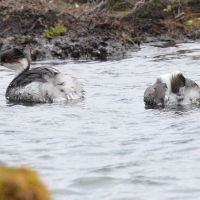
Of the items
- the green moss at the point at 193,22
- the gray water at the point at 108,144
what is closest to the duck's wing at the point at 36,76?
the gray water at the point at 108,144

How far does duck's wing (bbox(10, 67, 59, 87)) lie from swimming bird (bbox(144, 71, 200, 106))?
1.79m

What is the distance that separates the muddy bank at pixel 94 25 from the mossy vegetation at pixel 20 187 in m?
14.2

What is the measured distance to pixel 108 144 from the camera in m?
7.85

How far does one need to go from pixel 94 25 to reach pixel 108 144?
10.7 m

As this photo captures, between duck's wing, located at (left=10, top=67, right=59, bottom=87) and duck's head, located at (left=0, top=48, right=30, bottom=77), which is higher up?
duck's head, located at (left=0, top=48, right=30, bottom=77)

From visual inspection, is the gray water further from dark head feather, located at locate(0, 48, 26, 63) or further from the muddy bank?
the muddy bank

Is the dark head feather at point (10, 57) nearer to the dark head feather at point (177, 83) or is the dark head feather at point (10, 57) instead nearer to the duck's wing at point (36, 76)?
the duck's wing at point (36, 76)

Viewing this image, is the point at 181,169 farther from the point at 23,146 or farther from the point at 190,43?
the point at 190,43

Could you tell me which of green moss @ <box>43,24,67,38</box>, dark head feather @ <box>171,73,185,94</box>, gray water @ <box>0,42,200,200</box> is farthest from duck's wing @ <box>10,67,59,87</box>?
green moss @ <box>43,24,67,38</box>

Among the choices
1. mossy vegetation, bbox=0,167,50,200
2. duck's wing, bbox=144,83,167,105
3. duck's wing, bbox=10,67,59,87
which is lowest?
duck's wing, bbox=144,83,167,105

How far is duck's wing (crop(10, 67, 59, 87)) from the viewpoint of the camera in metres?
11.4

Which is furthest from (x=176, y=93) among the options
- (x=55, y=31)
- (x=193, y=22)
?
(x=193, y=22)

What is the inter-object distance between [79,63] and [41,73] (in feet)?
15.5

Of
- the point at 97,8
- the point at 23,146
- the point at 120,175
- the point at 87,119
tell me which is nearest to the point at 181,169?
the point at 120,175
